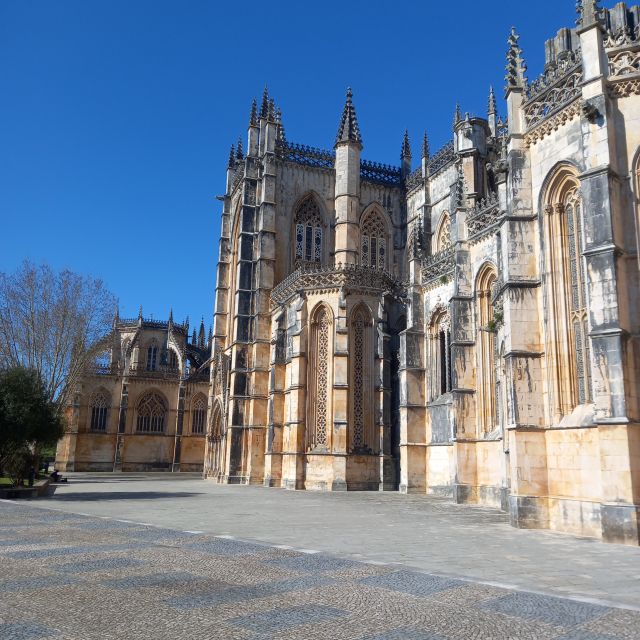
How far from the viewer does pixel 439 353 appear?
94.6ft

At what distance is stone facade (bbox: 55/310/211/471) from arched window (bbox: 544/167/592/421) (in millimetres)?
46332

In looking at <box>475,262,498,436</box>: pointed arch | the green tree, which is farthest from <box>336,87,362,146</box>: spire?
the green tree

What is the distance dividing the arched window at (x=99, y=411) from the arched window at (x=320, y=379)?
32.5 m

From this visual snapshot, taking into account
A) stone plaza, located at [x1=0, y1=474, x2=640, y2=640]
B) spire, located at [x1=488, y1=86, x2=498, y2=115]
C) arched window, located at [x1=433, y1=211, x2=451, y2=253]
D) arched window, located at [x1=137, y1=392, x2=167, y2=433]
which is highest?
spire, located at [x1=488, y1=86, x2=498, y2=115]

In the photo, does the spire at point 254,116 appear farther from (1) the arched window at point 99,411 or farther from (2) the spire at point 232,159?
(1) the arched window at point 99,411

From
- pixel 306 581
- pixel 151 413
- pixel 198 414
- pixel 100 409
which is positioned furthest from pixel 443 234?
pixel 100 409

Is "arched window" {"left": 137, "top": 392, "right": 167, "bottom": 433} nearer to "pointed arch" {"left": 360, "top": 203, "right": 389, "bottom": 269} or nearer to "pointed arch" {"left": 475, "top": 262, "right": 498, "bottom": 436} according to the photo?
"pointed arch" {"left": 360, "top": 203, "right": 389, "bottom": 269}

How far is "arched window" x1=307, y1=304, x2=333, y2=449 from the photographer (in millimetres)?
31609

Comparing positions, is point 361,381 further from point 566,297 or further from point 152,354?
point 152,354

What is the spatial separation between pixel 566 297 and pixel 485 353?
777 cm

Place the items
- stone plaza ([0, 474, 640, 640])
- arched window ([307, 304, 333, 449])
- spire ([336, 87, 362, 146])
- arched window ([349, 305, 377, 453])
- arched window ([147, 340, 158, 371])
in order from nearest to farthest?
1. stone plaza ([0, 474, 640, 640])
2. arched window ([349, 305, 377, 453])
3. arched window ([307, 304, 333, 449])
4. spire ([336, 87, 362, 146])
5. arched window ([147, 340, 158, 371])

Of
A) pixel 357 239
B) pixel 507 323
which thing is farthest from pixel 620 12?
pixel 357 239

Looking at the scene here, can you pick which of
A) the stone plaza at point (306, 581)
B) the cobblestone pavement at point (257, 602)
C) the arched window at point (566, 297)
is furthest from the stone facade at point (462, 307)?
the cobblestone pavement at point (257, 602)

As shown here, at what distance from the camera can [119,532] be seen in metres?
12.7
